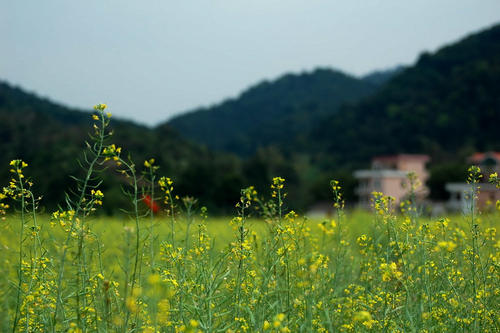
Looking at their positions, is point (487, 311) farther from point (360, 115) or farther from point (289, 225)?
point (360, 115)

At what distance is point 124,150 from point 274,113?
203ft

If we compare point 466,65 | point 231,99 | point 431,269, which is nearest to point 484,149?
point 466,65

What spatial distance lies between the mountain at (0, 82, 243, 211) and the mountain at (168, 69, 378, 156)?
95.2ft

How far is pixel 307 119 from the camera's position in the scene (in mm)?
90188

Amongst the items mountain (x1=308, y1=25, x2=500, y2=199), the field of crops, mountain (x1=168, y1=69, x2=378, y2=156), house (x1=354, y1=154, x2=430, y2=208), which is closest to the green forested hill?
mountain (x1=308, y1=25, x2=500, y2=199)

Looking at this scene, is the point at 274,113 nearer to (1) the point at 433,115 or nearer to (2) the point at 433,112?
(2) the point at 433,112

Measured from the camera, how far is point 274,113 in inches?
4048

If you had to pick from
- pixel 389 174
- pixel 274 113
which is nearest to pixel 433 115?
pixel 389 174

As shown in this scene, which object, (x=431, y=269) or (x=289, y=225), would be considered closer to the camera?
(x=289, y=225)

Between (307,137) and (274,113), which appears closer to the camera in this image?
(307,137)

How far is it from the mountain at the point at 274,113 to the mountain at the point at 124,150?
95.2ft

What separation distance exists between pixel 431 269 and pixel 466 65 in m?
67.9

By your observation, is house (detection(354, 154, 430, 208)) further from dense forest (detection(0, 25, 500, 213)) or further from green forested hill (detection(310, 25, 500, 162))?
green forested hill (detection(310, 25, 500, 162))

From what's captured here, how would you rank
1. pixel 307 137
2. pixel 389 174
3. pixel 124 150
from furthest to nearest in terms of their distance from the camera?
pixel 307 137 < pixel 389 174 < pixel 124 150
